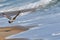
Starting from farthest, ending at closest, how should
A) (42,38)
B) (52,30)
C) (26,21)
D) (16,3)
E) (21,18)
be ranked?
1. (16,3)
2. (21,18)
3. (26,21)
4. (52,30)
5. (42,38)

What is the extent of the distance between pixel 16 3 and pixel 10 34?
9.40 m

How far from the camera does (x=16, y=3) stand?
722 inches

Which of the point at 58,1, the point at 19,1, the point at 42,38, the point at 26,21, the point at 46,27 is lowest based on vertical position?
the point at 42,38

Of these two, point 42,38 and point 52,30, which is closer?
point 42,38

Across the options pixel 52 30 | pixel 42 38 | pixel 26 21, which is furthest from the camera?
pixel 26 21

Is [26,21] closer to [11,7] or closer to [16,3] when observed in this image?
[11,7]

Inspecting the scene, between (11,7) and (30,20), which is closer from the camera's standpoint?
(30,20)

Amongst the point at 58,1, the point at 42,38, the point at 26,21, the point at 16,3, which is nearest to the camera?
the point at 42,38

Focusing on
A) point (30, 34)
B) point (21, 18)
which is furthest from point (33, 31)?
point (21, 18)

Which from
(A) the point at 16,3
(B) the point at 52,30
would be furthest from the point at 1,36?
(A) the point at 16,3

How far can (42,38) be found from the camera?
26.8 feet

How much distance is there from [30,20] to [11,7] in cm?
607

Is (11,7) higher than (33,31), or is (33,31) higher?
(11,7)

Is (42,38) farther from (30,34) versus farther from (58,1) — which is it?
(58,1)
